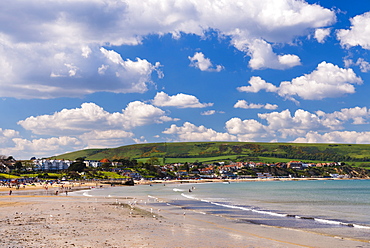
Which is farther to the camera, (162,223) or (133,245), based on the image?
(162,223)

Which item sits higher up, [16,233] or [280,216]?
[16,233]

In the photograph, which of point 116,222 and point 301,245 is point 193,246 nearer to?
point 301,245

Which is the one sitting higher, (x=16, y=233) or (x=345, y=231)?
(x=16, y=233)

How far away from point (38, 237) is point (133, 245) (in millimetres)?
6454

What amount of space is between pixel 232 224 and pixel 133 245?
45.4 feet

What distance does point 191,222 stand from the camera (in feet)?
110

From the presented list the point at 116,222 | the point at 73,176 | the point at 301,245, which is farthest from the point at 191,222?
the point at 73,176

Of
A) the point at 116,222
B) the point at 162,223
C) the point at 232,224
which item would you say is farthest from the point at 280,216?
the point at 116,222

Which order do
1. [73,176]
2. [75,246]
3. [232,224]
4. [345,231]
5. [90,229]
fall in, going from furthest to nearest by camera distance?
[73,176]
[232,224]
[345,231]
[90,229]
[75,246]

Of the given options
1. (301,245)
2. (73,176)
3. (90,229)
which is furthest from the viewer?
(73,176)

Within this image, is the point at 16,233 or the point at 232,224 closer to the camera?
the point at 16,233

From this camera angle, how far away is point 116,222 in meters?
31.7

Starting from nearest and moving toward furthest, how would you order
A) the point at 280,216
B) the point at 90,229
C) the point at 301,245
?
the point at 301,245, the point at 90,229, the point at 280,216

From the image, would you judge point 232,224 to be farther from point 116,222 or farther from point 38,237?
point 38,237
